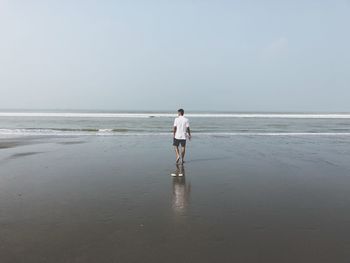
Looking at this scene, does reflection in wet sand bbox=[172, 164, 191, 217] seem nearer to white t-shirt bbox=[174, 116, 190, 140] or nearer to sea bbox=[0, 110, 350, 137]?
white t-shirt bbox=[174, 116, 190, 140]

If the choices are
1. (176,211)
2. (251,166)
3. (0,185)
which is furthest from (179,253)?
(251,166)

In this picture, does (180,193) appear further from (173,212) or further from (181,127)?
(181,127)

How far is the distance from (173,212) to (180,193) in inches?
53.9

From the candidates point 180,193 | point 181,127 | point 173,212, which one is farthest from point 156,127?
point 173,212

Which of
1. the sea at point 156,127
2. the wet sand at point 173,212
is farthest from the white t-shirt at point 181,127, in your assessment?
the sea at point 156,127

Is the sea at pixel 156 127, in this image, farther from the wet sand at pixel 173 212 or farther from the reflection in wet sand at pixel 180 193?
the reflection in wet sand at pixel 180 193

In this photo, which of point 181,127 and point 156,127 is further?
point 156,127

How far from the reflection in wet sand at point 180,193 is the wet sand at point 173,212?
2 cm

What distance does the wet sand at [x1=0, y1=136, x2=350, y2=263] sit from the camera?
418 cm

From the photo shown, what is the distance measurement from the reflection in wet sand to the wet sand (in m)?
0.02

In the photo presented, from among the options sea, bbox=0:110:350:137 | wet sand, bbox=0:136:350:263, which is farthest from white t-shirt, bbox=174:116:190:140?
sea, bbox=0:110:350:137

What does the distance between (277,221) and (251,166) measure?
216 inches

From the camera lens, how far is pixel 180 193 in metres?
7.18

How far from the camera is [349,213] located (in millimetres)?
5824
